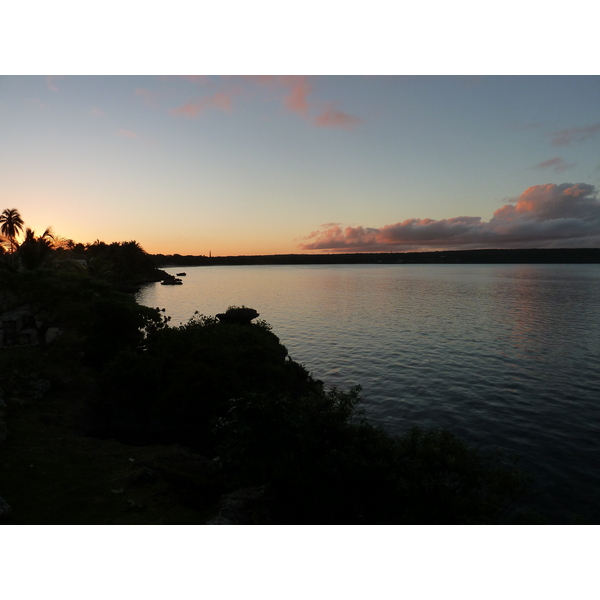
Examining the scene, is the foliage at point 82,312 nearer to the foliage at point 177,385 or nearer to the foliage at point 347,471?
the foliage at point 177,385

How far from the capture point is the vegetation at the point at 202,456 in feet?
36.5

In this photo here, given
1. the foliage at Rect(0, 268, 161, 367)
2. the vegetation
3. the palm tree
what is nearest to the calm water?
the vegetation

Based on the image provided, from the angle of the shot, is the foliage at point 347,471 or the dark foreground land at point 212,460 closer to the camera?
the foliage at point 347,471

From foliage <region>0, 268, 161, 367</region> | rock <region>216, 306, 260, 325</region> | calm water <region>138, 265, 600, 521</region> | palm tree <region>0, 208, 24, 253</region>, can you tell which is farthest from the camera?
palm tree <region>0, 208, 24, 253</region>

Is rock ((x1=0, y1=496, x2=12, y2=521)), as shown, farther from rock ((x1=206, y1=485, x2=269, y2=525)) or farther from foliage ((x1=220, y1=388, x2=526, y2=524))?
foliage ((x1=220, y1=388, x2=526, y2=524))

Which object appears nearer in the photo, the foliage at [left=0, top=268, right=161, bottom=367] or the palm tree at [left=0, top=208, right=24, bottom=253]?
the foliage at [left=0, top=268, right=161, bottom=367]

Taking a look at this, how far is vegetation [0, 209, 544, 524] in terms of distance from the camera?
11.1m

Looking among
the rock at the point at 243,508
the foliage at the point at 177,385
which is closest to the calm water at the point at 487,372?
the foliage at the point at 177,385

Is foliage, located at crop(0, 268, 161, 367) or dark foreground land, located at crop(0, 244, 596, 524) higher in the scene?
foliage, located at crop(0, 268, 161, 367)

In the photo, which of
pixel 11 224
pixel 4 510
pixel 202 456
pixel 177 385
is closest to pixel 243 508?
pixel 202 456

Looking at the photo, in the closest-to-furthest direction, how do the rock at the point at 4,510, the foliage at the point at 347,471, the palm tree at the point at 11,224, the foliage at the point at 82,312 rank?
the rock at the point at 4,510 → the foliage at the point at 347,471 → the foliage at the point at 82,312 → the palm tree at the point at 11,224

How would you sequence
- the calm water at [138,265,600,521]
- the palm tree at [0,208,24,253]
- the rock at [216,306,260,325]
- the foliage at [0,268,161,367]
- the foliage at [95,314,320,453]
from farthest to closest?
the palm tree at [0,208,24,253] < the rock at [216,306,260,325] < the foliage at [0,268,161,367] < the foliage at [95,314,320,453] < the calm water at [138,265,600,521]

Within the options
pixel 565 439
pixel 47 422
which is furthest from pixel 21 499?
pixel 565 439

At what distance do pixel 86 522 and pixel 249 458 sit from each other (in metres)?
5.42
